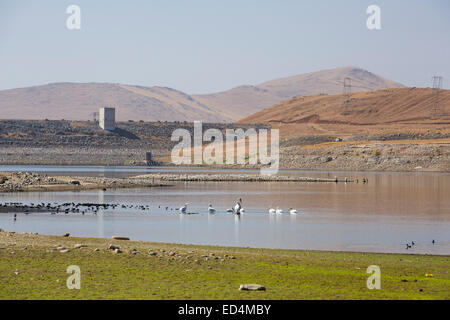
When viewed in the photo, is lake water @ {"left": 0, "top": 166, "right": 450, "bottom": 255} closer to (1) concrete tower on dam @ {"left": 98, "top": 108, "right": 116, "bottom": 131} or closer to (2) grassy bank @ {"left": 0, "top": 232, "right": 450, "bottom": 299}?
(2) grassy bank @ {"left": 0, "top": 232, "right": 450, "bottom": 299}

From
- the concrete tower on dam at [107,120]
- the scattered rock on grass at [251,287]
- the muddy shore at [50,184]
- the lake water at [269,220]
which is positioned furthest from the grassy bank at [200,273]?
the concrete tower on dam at [107,120]

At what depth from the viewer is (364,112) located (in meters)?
161

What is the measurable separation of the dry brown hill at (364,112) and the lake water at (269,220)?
90.4 metres

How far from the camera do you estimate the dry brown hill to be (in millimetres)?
143337

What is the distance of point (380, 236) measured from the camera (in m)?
24.0

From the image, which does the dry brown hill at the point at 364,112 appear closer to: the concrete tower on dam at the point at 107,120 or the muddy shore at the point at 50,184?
the concrete tower on dam at the point at 107,120

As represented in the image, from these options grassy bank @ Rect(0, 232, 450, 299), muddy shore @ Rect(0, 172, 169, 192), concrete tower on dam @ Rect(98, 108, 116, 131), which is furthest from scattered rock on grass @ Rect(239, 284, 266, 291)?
concrete tower on dam @ Rect(98, 108, 116, 131)

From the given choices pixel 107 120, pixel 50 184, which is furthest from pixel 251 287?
pixel 107 120

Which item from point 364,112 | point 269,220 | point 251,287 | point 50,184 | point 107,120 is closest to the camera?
point 251,287

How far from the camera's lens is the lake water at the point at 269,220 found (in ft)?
73.6

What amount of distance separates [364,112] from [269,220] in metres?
136

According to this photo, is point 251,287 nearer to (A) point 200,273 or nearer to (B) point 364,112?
(A) point 200,273

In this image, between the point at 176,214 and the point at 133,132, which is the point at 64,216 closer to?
the point at 176,214
